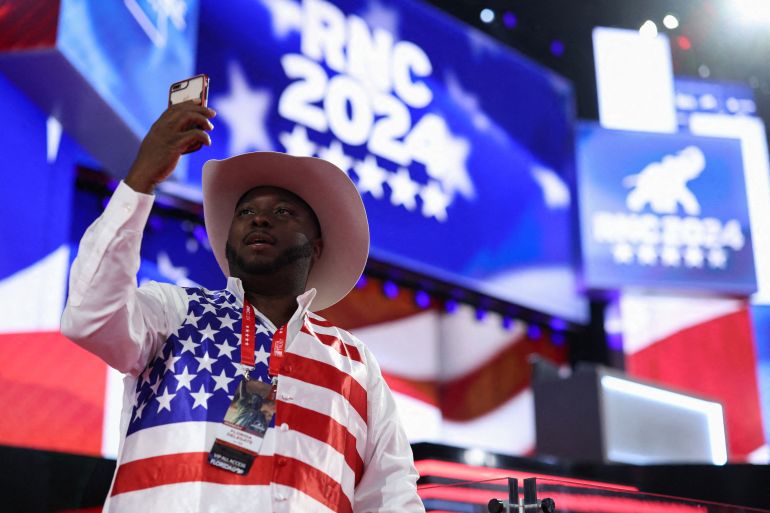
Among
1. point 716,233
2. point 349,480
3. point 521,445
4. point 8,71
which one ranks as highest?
point 716,233

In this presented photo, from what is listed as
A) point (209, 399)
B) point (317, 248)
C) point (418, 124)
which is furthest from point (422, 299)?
point (209, 399)

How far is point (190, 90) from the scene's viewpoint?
5.92ft

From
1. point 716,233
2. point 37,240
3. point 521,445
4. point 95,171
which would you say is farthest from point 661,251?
point 37,240

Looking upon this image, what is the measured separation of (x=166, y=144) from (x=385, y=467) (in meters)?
0.90

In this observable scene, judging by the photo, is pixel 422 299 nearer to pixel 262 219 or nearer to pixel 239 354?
pixel 262 219

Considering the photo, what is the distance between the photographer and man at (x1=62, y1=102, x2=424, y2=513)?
1.69 m

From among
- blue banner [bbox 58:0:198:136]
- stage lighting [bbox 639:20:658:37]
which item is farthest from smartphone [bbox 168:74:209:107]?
stage lighting [bbox 639:20:658:37]

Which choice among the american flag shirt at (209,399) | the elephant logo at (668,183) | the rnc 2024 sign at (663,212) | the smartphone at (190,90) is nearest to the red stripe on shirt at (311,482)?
the american flag shirt at (209,399)

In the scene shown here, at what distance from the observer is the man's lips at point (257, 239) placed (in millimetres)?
2135

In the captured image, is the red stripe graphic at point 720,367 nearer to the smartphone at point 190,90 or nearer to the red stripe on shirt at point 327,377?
the red stripe on shirt at point 327,377

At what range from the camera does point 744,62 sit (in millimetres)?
9672

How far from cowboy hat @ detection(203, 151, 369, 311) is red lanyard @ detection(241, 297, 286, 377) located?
25 centimetres

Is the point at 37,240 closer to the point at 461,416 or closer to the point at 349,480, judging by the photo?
the point at 349,480

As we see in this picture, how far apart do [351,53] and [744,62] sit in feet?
16.0
